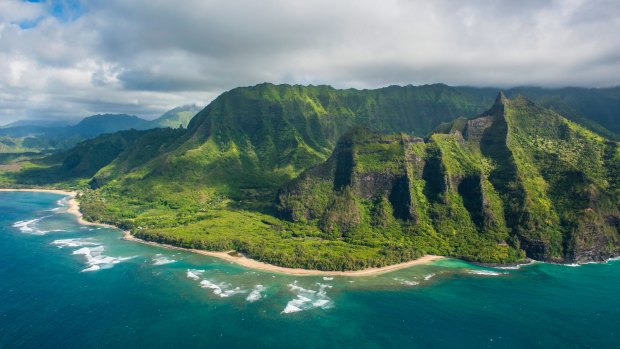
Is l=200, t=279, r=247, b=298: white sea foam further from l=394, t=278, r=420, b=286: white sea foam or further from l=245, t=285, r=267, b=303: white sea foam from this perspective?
l=394, t=278, r=420, b=286: white sea foam

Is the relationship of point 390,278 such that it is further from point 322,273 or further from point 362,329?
point 362,329

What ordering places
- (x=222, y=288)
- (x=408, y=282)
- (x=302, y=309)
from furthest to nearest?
(x=408, y=282), (x=222, y=288), (x=302, y=309)

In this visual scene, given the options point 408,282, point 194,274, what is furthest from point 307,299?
point 194,274

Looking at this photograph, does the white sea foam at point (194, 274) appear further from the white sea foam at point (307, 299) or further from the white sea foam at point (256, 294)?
the white sea foam at point (307, 299)

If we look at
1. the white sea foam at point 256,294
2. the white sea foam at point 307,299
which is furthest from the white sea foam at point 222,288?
the white sea foam at point 307,299

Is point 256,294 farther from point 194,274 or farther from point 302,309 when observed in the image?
point 194,274
